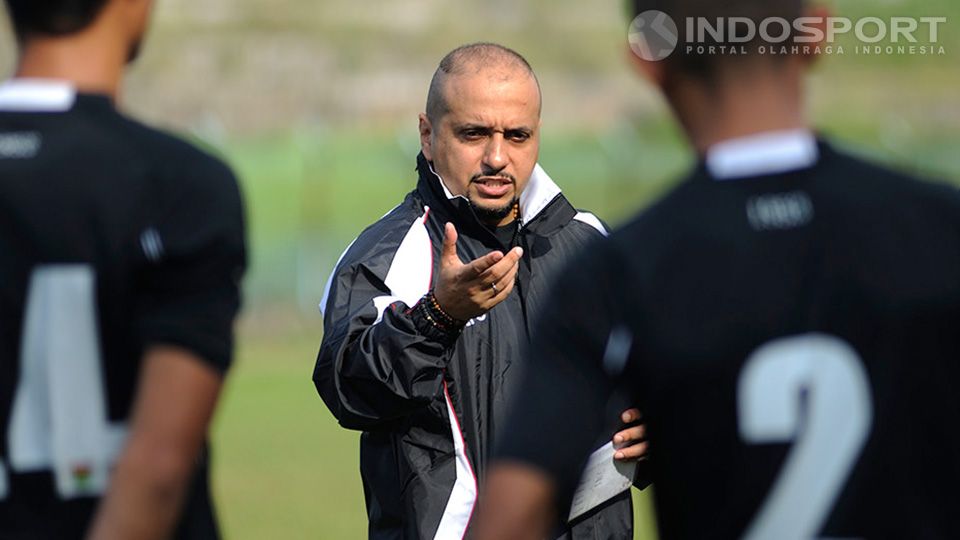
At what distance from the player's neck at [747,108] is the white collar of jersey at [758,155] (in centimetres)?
1

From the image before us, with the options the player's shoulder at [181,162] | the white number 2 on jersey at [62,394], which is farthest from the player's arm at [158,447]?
the player's shoulder at [181,162]

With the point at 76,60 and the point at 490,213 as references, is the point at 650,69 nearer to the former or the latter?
the point at 76,60

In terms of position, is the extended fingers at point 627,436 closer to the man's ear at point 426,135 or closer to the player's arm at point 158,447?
the man's ear at point 426,135

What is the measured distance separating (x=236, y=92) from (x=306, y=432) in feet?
78.9

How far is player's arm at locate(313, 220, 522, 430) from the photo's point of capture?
185 inches

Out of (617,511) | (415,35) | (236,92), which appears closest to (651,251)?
(617,511)

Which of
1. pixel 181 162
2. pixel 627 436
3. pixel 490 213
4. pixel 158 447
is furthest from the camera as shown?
pixel 490 213

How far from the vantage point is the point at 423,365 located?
188 inches

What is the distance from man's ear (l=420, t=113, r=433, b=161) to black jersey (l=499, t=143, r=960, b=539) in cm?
278

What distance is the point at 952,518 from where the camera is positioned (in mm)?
2814

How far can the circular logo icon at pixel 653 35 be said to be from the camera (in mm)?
2893

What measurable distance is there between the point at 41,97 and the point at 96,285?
1.26 feet

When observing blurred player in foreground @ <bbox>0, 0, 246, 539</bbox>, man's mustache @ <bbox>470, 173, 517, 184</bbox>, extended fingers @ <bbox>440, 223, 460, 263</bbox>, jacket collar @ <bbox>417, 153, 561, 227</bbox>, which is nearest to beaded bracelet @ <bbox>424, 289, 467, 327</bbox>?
extended fingers @ <bbox>440, 223, 460, 263</bbox>

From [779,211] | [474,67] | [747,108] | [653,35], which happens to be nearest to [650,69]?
[653,35]
